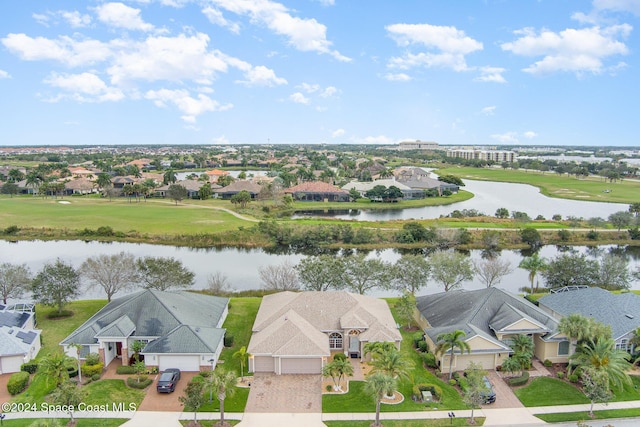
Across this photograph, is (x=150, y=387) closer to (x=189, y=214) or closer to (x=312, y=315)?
(x=312, y=315)

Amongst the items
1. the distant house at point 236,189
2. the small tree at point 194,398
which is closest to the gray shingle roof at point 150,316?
the small tree at point 194,398

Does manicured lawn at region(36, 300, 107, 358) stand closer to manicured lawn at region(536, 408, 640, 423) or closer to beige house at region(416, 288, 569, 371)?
beige house at region(416, 288, 569, 371)

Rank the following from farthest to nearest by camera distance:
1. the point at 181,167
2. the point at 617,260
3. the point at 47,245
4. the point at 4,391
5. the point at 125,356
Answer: the point at 181,167, the point at 47,245, the point at 617,260, the point at 125,356, the point at 4,391

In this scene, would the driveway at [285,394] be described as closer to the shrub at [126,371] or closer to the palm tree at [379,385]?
the palm tree at [379,385]

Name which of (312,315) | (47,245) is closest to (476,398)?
(312,315)

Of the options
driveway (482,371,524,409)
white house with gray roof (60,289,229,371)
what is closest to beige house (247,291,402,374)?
white house with gray roof (60,289,229,371)

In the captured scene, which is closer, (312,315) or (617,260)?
(312,315)
